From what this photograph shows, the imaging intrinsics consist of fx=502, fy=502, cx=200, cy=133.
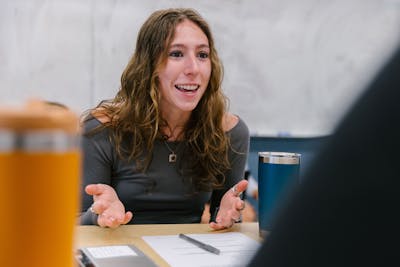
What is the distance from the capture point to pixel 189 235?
Result: 110cm

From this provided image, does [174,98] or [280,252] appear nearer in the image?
[280,252]

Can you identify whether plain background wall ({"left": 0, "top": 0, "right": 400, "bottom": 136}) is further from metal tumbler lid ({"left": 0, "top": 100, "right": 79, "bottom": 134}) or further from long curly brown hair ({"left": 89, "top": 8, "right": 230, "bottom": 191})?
metal tumbler lid ({"left": 0, "top": 100, "right": 79, "bottom": 134})

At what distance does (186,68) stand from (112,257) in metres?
0.85

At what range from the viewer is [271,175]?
1.08m

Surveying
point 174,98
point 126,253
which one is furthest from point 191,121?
point 126,253

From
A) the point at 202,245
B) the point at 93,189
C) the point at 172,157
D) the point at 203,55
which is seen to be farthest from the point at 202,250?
the point at 203,55

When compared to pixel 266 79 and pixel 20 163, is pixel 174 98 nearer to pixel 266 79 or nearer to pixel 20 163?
pixel 20 163

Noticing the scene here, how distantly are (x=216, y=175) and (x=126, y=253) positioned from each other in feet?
2.37


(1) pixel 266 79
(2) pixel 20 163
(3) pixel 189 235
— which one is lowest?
(3) pixel 189 235

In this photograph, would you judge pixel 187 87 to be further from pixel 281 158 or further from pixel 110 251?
pixel 110 251

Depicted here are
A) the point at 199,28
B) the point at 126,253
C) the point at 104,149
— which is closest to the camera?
the point at 126,253

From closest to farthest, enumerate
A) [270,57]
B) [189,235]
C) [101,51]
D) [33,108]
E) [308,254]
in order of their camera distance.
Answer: [308,254]
[33,108]
[189,235]
[101,51]
[270,57]

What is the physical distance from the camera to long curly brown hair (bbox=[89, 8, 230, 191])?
1.54m

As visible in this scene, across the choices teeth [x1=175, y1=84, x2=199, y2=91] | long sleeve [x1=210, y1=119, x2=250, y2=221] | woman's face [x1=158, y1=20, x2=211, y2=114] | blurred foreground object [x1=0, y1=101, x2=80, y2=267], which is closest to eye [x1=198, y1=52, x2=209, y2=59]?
woman's face [x1=158, y1=20, x2=211, y2=114]
